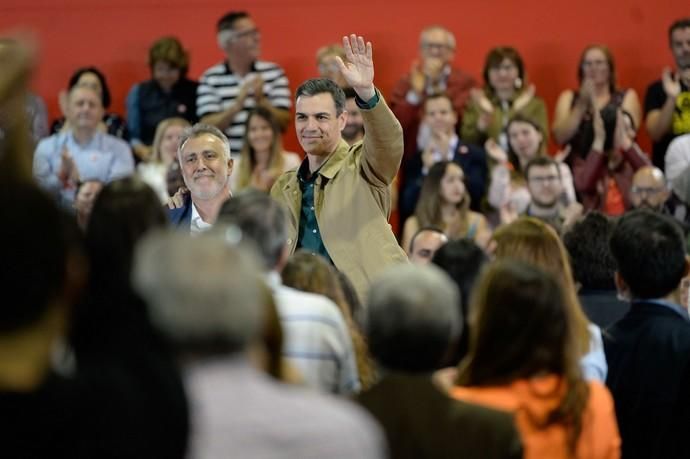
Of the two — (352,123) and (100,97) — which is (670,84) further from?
(100,97)

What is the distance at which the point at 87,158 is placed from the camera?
26.4 ft

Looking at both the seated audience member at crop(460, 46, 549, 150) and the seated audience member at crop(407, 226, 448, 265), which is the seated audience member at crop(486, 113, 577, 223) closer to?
the seated audience member at crop(460, 46, 549, 150)

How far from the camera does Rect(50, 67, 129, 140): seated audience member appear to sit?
8.31 m

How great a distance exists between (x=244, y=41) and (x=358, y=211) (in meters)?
3.41

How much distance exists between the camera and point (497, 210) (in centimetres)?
795

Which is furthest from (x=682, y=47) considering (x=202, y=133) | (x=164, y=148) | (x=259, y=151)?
(x=202, y=133)

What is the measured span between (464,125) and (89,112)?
2229 mm

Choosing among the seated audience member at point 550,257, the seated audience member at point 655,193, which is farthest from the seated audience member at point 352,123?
the seated audience member at point 550,257

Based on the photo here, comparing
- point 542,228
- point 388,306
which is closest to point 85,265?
point 388,306

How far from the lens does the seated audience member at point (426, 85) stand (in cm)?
828

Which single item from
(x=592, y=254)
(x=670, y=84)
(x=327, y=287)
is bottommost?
(x=592, y=254)

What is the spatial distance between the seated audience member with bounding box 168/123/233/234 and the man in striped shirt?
281cm

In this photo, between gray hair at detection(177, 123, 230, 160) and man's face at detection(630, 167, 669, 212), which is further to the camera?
man's face at detection(630, 167, 669, 212)

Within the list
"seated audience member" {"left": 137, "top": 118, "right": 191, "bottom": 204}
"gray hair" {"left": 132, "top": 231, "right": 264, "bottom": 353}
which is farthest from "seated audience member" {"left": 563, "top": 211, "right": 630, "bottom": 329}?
"seated audience member" {"left": 137, "top": 118, "right": 191, "bottom": 204}
